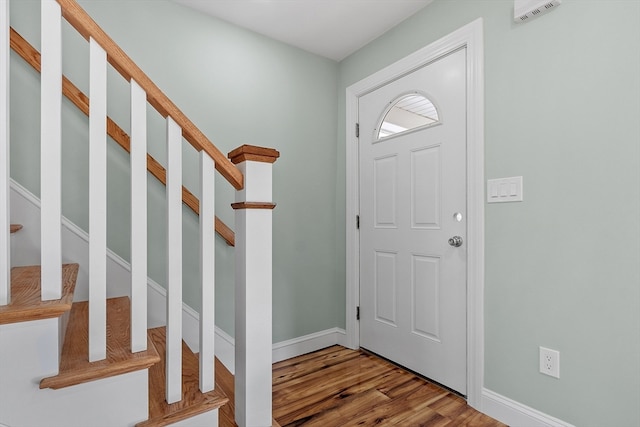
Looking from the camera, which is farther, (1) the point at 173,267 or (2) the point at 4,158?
(1) the point at 173,267

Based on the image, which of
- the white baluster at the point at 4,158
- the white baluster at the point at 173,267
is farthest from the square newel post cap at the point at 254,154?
the white baluster at the point at 4,158

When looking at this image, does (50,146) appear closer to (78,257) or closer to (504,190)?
(78,257)

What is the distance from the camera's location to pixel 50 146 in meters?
0.89

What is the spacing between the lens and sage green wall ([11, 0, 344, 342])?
1681mm

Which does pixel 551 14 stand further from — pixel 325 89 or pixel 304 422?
pixel 304 422

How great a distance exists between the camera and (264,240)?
Answer: 1.15 m

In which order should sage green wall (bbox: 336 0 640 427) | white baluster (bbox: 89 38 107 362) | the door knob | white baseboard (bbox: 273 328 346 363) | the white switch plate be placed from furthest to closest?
1. white baseboard (bbox: 273 328 346 363)
2. the door knob
3. the white switch plate
4. sage green wall (bbox: 336 0 640 427)
5. white baluster (bbox: 89 38 107 362)

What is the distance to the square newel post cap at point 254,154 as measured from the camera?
1125mm

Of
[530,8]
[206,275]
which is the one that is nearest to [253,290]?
[206,275]

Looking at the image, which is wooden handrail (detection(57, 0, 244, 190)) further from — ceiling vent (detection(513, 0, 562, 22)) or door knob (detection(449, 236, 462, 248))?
ceiling vent (detection(513, 0, 562, 22))

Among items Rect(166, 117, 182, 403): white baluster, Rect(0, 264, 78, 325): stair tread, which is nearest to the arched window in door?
Rect(166, 117, 182, 403): white baluster

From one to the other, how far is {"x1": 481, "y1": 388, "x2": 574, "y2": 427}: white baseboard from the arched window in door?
1537mm

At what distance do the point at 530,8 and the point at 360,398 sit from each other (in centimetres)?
215

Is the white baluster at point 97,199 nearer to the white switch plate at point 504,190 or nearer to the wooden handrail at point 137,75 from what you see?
the wooden handrail at point 137,75
